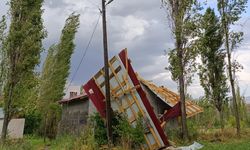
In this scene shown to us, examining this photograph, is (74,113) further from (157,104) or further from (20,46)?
(157,104)

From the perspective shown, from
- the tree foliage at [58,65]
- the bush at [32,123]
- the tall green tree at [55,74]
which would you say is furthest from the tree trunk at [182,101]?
the bush at [32,123]

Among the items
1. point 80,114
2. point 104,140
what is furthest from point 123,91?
point 80,114

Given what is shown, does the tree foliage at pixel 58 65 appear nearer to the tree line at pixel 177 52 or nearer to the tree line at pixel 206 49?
the tree line at pixel 177 52

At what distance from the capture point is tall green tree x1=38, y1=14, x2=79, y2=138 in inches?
934

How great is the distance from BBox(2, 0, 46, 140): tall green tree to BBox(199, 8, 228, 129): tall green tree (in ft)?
35.1

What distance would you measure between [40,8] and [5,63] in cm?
397

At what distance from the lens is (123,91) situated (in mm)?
11711

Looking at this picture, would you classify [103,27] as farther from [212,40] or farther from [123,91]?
[212,40]

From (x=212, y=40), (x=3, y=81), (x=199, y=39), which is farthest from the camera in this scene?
(x=212, y=40)

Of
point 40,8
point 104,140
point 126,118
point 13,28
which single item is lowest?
point 104,140

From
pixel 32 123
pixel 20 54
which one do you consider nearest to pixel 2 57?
pixel 20 54

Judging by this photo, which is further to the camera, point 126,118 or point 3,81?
point 3,81

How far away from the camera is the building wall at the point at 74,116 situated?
1833 cm

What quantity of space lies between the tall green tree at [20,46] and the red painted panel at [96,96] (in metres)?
5.81
